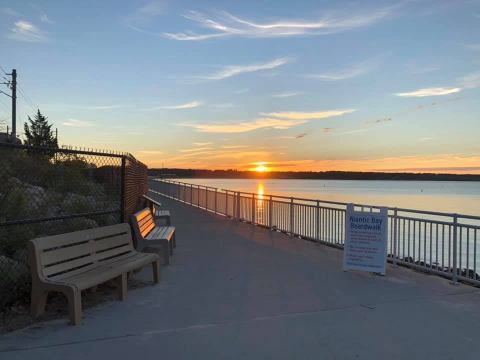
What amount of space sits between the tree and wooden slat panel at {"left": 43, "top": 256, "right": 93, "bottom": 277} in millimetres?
33390

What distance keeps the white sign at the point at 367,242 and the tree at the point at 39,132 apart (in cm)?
3306

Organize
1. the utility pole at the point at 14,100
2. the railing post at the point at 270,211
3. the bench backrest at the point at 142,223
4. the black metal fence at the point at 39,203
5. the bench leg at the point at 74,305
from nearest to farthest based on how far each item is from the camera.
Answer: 1. the bench leg at the point at 74,305
2. the black metal fence at the point at 39,203
3. the bench backrest at the point at 142,223
4. the railing post at the point at 270,211
5. the utility pole at the point at 14,100

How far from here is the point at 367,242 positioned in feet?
27.0

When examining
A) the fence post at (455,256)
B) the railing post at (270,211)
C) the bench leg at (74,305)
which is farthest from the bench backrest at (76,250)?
the railing post at (270,211)

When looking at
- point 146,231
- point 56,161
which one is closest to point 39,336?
point 146,231

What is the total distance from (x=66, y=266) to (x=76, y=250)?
0.27 m

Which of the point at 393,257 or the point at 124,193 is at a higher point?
the point at 124,193

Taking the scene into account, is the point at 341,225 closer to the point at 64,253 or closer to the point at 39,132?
the point at 64,253

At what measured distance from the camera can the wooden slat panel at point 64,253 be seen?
5.34 meters

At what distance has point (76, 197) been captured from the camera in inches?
380

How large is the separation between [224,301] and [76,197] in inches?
185

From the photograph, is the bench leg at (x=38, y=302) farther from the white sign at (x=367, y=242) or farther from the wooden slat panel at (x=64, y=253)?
the white sign at (x=367, y=242)

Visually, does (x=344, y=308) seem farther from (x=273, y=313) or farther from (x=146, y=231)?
(x=146, y=231)

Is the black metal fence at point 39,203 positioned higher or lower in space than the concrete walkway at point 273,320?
higher
